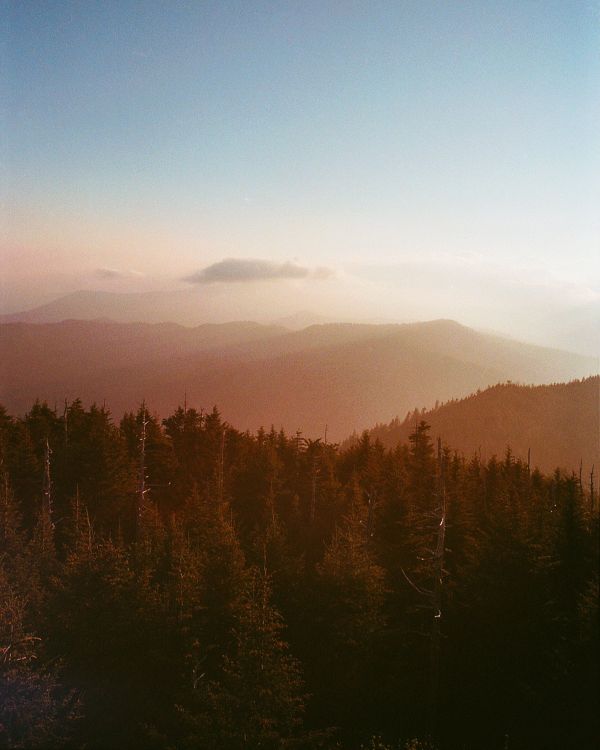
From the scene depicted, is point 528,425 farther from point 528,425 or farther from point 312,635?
point 312,635

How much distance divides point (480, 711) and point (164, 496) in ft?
100

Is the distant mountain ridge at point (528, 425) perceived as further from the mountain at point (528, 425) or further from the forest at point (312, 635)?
the forest at point (312, 635)

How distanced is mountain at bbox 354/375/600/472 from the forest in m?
113

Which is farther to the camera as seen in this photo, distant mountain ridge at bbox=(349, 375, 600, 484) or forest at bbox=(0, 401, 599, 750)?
distant mountain ridge at bbox=(349, 375, 600, 484)

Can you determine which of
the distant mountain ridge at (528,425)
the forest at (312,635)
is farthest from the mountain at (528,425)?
the forest at (312,635)

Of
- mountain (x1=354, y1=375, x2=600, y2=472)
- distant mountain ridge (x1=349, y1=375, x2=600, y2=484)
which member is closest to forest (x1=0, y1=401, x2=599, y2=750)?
distant mountain ridge (x1=349, y1=375, x2=600, y2=484)

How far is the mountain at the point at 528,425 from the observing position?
461ft

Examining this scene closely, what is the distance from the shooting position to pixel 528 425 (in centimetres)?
15612

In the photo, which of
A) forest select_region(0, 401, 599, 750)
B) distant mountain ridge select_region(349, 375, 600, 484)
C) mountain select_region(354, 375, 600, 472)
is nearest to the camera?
forest select_region(0, 401, 599, 750)

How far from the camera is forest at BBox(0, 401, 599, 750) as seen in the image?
14.7m

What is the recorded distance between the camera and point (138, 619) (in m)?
21.3

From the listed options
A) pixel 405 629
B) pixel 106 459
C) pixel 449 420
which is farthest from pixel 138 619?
pixel 449 420

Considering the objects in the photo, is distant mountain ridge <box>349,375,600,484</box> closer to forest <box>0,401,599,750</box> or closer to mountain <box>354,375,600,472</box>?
mountain <box>354,375,600,472</box>

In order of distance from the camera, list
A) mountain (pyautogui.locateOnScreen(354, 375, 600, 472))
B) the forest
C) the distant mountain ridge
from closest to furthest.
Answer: the forest < the distant mountain ridge < mountain (pyautogui.locateOnScreen(354, 375, 600, 472))
